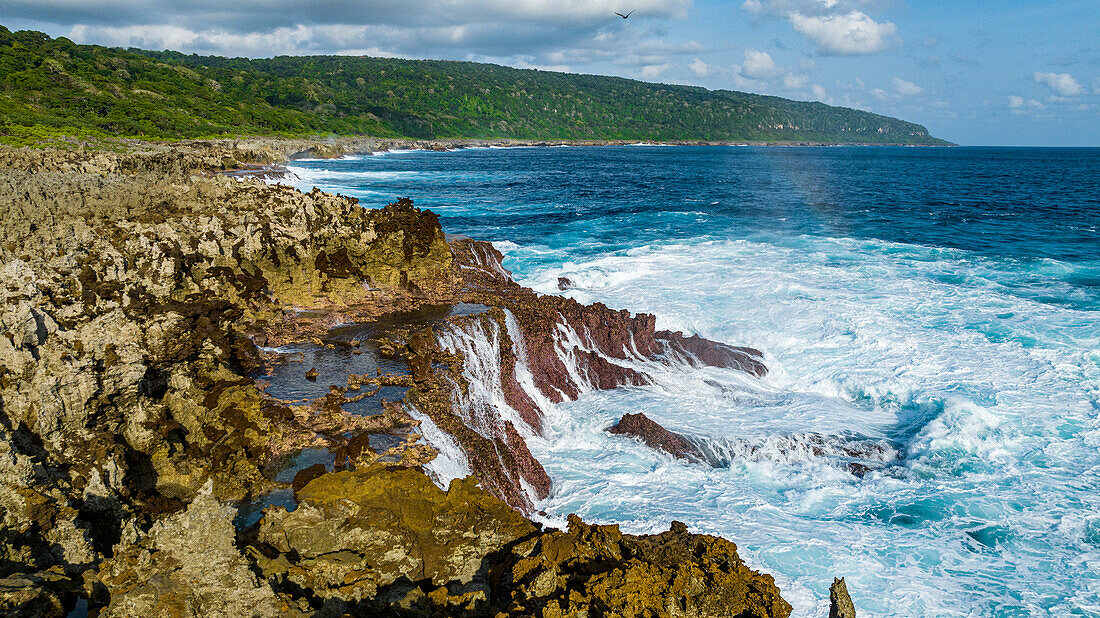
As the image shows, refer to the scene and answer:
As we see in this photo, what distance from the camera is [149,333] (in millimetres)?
11023

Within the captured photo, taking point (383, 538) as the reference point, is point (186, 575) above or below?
below

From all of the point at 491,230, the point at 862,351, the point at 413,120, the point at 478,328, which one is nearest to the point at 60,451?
the point at 478,328

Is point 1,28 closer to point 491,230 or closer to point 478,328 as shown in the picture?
point 491,230

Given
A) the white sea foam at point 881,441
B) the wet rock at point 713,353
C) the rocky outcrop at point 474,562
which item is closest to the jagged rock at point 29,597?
the rocky outcrop at point 474,562

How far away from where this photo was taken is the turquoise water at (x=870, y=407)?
10.6m

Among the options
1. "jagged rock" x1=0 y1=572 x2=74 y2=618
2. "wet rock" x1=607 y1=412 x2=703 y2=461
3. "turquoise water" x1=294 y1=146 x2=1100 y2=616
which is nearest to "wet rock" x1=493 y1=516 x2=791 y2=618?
"jagged rock" x1=0 y1=572 x2=74 y2=618

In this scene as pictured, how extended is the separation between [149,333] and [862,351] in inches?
774

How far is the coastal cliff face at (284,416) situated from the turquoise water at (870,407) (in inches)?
80.8

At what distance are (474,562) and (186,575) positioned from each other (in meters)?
2.74

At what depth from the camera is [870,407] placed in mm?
16609

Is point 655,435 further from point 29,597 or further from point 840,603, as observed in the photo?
point 29,597

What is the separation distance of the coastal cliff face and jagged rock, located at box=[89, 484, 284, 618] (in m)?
0.02

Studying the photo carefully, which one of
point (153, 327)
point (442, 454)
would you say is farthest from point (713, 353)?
point (153, 327)

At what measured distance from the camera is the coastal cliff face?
568 cm
